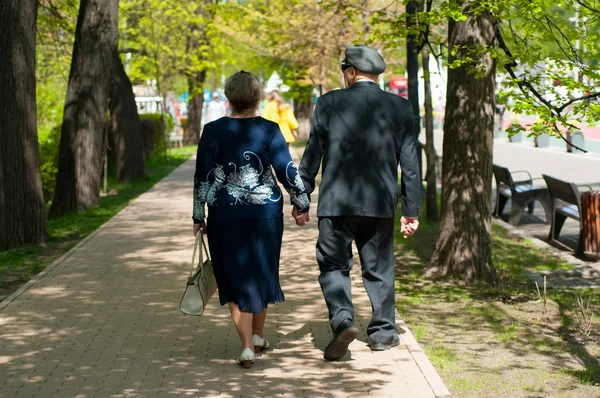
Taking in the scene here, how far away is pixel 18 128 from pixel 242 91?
6.63m

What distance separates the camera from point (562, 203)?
47.5 feet

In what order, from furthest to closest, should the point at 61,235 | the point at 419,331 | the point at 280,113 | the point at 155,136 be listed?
the point at 155,136
the point at 280,113
the point at 61,235
the point at 419,331

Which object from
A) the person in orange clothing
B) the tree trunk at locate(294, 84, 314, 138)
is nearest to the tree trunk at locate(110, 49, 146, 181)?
the person in orange clothing

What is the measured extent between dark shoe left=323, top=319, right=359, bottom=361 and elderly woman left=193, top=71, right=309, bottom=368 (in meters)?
0.46

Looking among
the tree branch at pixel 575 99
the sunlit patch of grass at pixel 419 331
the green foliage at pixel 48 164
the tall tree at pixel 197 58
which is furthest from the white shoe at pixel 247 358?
the tall tree at pixel 197 58

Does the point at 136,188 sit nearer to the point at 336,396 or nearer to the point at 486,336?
the point at 486,336

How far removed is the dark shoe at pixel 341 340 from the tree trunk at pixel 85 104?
1119cm

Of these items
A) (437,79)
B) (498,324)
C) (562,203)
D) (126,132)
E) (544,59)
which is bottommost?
(498,324)

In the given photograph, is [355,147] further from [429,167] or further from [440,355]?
[429,167]

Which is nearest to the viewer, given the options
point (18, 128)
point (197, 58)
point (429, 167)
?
point (18, 128)

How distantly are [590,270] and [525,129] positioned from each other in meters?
3.51

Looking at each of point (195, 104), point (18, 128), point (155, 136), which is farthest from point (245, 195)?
point (195, 104)

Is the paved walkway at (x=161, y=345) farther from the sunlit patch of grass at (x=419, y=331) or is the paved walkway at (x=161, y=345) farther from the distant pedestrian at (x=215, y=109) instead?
the distant pedestrian at (x=215, y=109)

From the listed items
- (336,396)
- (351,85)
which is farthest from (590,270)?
(336,396)
